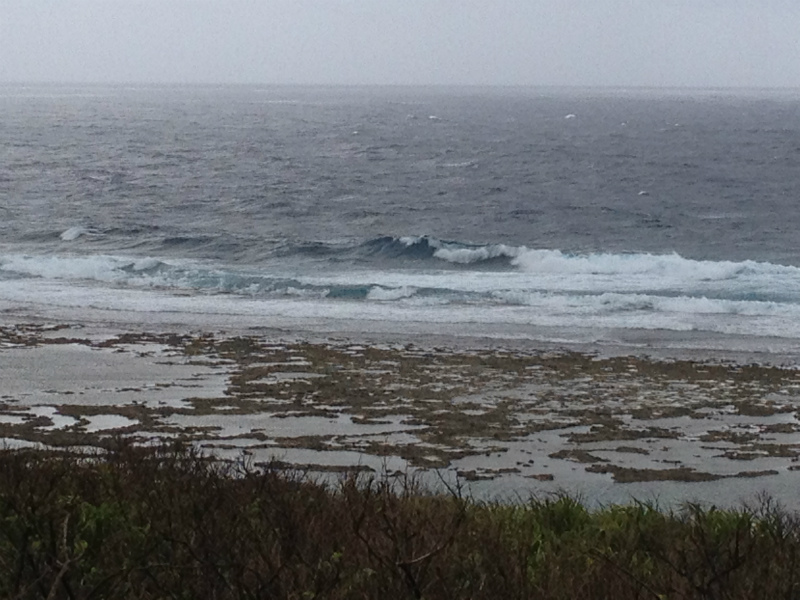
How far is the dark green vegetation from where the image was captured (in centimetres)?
443

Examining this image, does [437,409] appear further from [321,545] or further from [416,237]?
[416,237]

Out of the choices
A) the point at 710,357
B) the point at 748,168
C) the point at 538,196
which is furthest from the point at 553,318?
the point at 748,168

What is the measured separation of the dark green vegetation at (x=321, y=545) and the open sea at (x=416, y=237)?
61.3 feet

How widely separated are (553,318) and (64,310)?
13427 millimetres

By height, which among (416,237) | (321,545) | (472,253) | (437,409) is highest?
(321,545)

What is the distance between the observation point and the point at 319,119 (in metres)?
140

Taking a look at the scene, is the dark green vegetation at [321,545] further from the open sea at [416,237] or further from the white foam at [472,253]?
the white foam at [472,253]

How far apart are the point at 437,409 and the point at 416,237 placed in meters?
26.9

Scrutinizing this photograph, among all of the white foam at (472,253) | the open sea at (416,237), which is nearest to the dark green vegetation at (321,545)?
the open sea at (416,237)

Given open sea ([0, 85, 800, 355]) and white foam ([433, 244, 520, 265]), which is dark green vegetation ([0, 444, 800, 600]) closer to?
open sea ([0, 85, 800, 355])

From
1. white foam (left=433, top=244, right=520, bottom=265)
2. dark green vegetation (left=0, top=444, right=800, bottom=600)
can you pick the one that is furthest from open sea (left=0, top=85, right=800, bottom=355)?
dark green vegetation (left=0, top=444, right=800, bottom=600)

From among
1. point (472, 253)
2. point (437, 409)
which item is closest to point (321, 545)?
point (437, 409)

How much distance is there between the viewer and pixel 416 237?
43531 mm

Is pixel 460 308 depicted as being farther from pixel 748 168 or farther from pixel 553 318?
pixel 748 168
